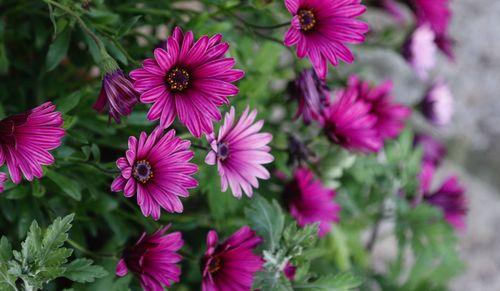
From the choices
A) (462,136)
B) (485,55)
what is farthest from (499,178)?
(485,55)

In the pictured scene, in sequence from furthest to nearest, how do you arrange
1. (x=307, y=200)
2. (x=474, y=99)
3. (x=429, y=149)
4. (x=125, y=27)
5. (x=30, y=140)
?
(x=474, y=99) → (x=429, y=149) → (x=307, y=200) → (x=125, y=27) → (x=30, y=140)

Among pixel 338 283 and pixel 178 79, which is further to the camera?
pixel 338 283

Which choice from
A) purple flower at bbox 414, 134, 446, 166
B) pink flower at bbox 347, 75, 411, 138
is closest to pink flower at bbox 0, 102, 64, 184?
pink flower at bbox 347, 75, 411, 138

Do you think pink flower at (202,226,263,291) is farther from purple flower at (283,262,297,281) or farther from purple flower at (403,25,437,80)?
purple flower at (403,25,437,80)

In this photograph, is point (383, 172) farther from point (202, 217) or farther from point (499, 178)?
point (499, 178)

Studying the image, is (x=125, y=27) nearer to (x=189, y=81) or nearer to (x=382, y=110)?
(x=189, y=81)

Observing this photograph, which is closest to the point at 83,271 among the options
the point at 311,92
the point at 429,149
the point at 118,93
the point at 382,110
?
the point at 118,93

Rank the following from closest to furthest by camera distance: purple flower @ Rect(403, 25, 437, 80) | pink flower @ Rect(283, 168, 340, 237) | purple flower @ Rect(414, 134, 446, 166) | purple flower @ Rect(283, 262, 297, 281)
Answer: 1. purple flower @ Rect(283, 262, 297, 281)
2. pink flower @ Rect(283, 168, 340, 237)
3. purple flower @ Rect(403, 25, 437, 80)
4. purple flower @ Rect(414, 134, 446, 166)

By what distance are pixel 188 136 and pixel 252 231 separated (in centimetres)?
13

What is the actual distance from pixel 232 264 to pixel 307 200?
22 cm

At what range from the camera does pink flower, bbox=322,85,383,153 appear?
0.87 metres

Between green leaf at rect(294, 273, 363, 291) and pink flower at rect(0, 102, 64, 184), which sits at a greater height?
pink flower at rect(0, 102, 64, 184)

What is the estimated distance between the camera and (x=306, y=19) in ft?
2.32

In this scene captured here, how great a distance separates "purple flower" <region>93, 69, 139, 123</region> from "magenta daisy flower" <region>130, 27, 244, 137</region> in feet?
0.10
